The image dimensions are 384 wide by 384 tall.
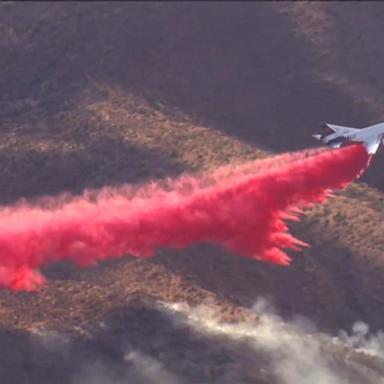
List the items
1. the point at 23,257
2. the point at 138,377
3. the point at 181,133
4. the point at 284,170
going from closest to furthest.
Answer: the point at 138,377 < the point at 23,257 < the point at 284,170 < the point at 181,133

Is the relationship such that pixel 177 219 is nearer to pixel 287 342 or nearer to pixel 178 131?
pixel 287 342

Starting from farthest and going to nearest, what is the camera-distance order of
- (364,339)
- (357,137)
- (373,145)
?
(357,137), (373,145), (364,339)

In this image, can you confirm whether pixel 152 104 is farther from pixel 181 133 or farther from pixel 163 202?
pixel 163 202

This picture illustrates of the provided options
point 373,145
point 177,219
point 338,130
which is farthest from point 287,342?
point 338,130

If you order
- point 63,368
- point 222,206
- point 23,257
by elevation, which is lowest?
point 63,368

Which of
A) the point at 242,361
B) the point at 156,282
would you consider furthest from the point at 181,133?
the point at 242,361

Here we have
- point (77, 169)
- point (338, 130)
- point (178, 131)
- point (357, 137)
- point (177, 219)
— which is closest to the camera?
point (177, 219)

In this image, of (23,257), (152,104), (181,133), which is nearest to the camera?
(23,257)

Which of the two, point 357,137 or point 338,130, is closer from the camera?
point 357,137
